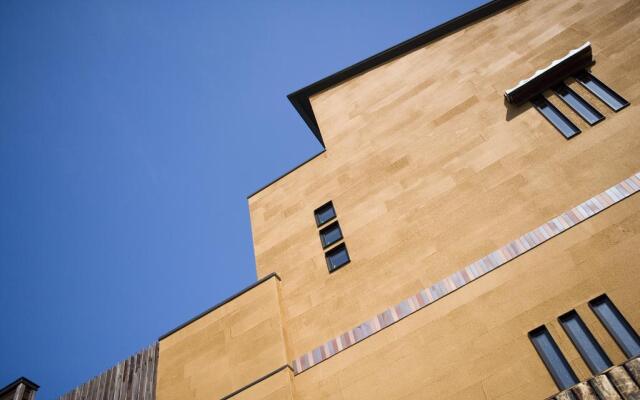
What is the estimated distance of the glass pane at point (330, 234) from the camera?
13.7 m

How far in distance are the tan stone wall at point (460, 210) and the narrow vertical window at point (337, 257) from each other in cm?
28

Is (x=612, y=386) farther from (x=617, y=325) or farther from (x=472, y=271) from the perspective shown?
(x=472, y=271)

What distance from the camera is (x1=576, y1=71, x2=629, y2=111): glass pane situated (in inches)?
443

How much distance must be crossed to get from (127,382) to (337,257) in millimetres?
8625

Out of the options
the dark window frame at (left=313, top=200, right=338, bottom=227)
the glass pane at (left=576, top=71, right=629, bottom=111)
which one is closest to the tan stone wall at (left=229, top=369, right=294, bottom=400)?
the dark window frame at (left=313, top=200, right=338, bottom=227)

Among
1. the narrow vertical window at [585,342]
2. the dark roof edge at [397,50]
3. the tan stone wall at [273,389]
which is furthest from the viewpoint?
the dark roof edge at [397,50]

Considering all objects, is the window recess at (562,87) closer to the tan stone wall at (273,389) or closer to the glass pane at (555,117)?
the glass pane at (555,117)

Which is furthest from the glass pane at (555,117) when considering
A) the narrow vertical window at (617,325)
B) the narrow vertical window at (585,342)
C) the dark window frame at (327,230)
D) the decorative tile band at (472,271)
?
the dark window frame at (327,230)

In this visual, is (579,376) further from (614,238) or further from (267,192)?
(267,192)

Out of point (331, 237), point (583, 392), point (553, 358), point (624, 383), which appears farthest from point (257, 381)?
point (624, 383)

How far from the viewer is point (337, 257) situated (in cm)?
1312

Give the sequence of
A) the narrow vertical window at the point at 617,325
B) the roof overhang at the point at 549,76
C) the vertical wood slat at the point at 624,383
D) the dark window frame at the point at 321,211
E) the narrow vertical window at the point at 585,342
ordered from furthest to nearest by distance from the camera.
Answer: the dark window frame at the point at 321,211, the roof overhang at the point at 549,76, the narrow vertical window at the point at 585,342, the narrow vertical window at the point at 617,325, the vertical wood slat at the point at 624,383

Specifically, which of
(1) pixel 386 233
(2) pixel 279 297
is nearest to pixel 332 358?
(2) pixel 279 297

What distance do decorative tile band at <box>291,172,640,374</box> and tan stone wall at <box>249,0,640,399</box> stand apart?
0.63 feet
